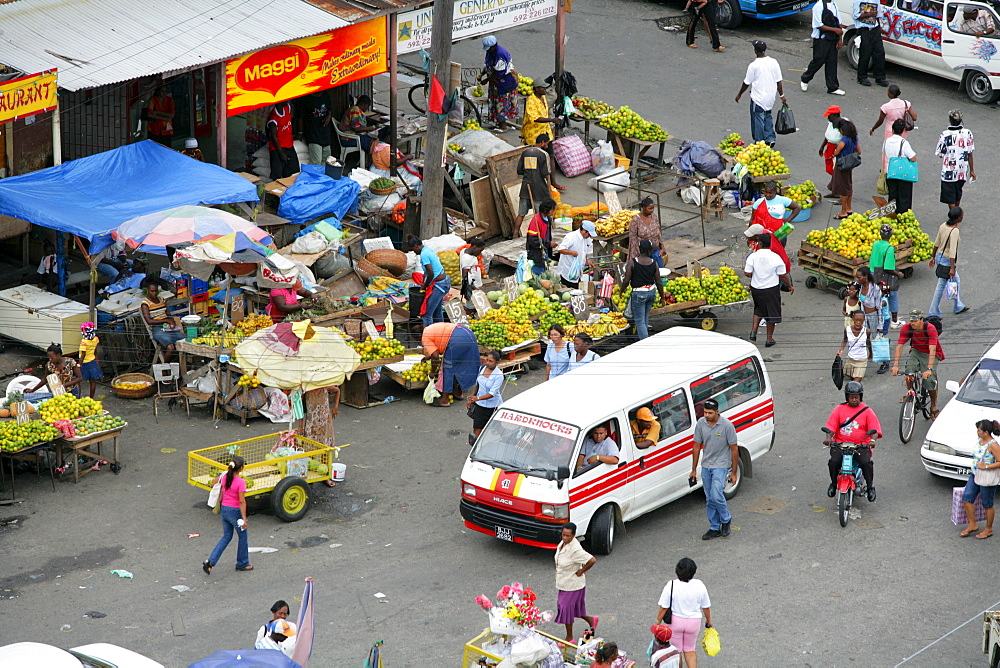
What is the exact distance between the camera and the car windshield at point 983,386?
1569cm

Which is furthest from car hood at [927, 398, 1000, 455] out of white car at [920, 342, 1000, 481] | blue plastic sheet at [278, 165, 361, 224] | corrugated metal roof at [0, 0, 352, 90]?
corrugated metal roof at [0, 0, 352, 90]

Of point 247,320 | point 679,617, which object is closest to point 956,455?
point 679,617

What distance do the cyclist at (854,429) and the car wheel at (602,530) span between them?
8.22 ft

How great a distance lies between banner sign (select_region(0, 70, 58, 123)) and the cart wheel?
621cm

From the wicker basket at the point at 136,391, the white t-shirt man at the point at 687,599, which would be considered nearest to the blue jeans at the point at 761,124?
the wicker basket at the point at 136,391

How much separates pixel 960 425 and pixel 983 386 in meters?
0.74

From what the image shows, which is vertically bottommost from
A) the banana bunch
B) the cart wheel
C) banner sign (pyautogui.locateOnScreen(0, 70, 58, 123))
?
the cart wheel

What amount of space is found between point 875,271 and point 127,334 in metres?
10.1

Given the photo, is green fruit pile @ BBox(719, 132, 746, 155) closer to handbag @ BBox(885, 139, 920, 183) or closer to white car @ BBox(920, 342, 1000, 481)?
handbag @ BBox(885, 139, 920, 183)

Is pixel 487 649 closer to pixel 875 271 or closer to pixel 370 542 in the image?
pixel 370 542

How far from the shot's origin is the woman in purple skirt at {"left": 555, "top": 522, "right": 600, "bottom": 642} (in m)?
12.4

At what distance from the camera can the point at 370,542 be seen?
48.3ft

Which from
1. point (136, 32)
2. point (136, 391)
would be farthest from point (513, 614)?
point (136, 32)

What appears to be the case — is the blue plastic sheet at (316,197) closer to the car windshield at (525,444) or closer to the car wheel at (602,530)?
the car windshield at (525,444)
